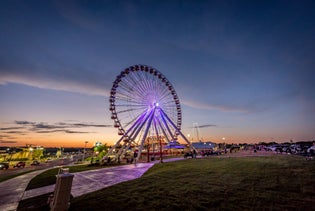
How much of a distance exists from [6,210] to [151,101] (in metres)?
27.2

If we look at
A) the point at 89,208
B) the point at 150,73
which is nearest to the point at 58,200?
the point at 89,208

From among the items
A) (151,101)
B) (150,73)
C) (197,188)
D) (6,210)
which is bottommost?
(6,210)

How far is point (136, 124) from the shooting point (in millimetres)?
31547

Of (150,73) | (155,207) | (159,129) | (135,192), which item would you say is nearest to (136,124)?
(159,129)

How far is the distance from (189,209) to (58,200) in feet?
13.3

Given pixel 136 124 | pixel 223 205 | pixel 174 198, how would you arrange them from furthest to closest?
pixel 136 124, pixel 174 198, pixel 223 205

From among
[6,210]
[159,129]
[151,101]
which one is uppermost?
[151,101]

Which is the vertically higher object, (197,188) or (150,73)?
(150,73)

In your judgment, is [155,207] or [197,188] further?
[197,188]

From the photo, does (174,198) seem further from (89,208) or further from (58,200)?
(58,200)

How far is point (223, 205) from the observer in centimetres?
529

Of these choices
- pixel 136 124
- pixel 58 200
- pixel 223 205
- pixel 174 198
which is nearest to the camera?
pixel 58 200

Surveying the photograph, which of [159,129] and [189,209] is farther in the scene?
[159,129]

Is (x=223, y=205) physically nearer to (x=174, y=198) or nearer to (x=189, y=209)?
(x=189, y=209)
